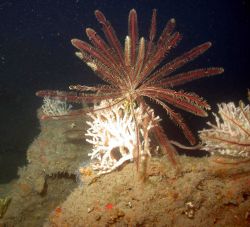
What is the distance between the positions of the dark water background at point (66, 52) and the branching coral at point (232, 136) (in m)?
4.42

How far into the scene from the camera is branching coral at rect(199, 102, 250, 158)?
3.29m

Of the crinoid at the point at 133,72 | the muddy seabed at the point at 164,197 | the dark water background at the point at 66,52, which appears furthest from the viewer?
the dark water background at the point at 66,52

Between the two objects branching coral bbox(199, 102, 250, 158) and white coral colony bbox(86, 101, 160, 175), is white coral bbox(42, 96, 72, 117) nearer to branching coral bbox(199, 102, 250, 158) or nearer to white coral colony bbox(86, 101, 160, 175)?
white coral colony bbox(86, 101, 160, 175)

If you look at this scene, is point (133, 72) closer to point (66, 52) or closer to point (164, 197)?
point (164, 197)

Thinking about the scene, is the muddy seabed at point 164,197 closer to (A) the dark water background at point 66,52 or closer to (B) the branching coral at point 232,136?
(B) the branching coral at point 232,136

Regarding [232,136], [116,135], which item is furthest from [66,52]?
[232,136]

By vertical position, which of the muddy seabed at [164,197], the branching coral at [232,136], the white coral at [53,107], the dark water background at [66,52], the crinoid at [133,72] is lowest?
the muddy seabed at [164,197]

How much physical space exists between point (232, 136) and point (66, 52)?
42325 millimetres

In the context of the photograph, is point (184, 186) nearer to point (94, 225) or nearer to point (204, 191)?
point (204, 191)

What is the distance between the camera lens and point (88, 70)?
2881cm

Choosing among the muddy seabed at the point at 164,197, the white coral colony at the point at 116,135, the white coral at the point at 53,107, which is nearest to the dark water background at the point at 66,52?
the white coral at the point at 53,107

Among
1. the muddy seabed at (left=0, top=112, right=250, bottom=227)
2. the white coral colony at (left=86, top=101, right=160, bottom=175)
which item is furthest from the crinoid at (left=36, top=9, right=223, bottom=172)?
the muddy seabed at (left=0, top=112, right=250, bottom=227)

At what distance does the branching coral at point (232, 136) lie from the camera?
130 inches

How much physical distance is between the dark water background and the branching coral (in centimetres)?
442
